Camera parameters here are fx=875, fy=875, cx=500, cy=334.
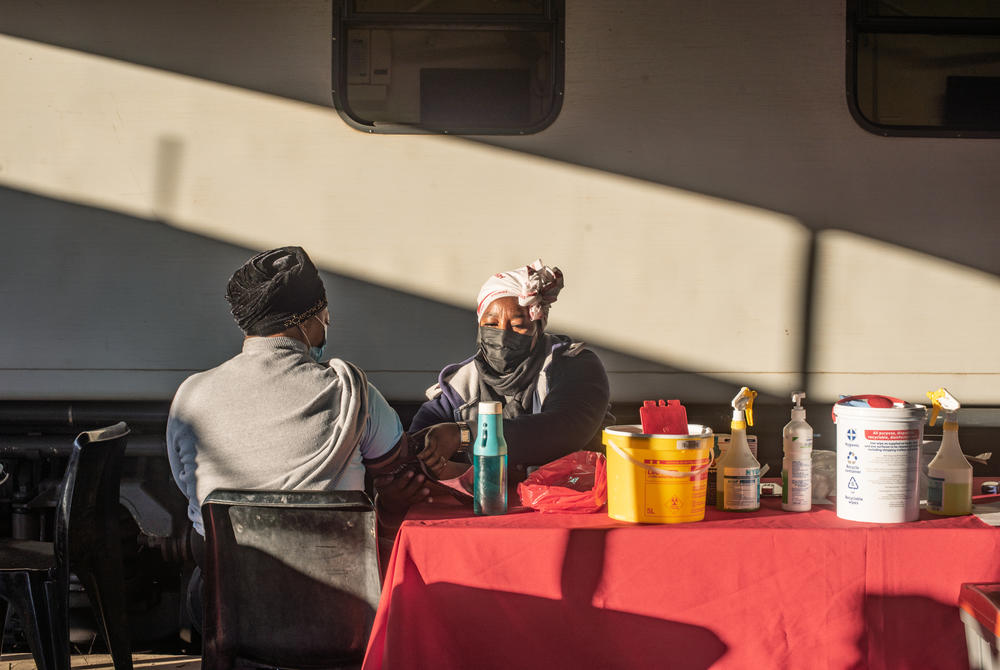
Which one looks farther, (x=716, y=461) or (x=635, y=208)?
(x=635, y=208)

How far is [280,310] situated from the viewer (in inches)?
91.3

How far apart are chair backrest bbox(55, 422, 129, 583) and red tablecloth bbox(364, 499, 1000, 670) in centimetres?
125

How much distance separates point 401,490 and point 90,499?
116 centimetres

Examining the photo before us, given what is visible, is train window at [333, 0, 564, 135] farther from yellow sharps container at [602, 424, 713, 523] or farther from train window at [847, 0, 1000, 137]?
yellow sharps container at [602, 424, 713, 523]

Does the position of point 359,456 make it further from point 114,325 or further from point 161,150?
point 161,150

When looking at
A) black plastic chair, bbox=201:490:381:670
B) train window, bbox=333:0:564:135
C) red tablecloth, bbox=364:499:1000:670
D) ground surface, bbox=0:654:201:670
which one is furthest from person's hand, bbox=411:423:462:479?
ground surface, bbox=0:654:201:670

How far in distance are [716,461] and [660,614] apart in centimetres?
51

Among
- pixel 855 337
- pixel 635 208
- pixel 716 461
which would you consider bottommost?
pixel 716 461

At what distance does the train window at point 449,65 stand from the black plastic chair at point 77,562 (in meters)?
1.42

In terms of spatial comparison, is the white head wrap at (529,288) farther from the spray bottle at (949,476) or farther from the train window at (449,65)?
the spray bottle at (949,476)

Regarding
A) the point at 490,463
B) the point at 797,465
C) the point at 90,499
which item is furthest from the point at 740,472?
the point at 90,499

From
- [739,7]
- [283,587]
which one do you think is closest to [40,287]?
[283,587]

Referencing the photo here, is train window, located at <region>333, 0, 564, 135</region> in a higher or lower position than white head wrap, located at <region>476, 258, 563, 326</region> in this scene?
higher

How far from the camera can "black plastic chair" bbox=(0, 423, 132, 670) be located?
8.85 feet
